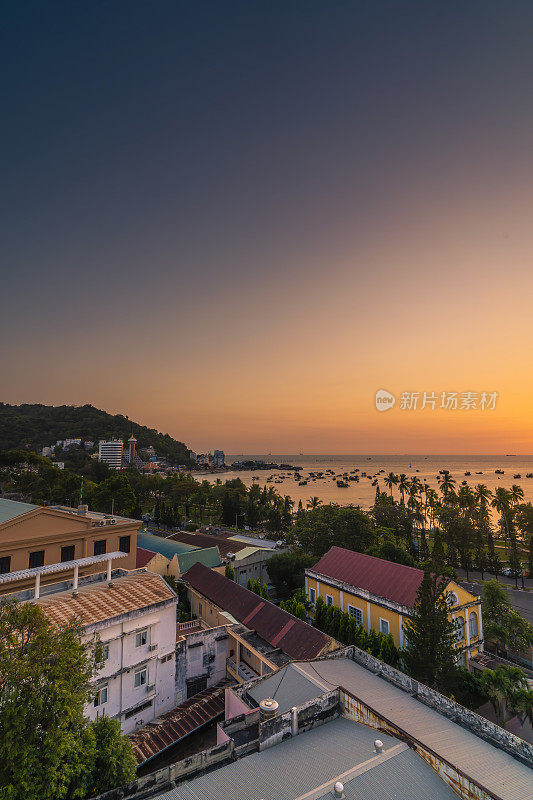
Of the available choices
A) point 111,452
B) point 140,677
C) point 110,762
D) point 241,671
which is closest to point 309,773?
point 110,762

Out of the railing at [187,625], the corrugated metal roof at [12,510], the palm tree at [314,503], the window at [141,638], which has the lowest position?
the palm tree at [314,503]

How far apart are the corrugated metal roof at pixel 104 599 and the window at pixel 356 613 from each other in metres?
13.8

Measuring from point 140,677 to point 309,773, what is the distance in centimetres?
1307

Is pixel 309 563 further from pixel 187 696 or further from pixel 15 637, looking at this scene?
pixel 15 637

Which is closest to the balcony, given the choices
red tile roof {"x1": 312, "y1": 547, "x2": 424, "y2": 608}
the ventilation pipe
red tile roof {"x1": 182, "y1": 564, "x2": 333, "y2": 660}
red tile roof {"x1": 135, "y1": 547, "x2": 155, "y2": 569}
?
red tile roof {"x1": 182, "y1": 564, "x2": 333, "y2": 660}

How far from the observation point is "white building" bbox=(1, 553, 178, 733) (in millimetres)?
17562

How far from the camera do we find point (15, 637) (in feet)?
31.8

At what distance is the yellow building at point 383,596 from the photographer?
2403 cm

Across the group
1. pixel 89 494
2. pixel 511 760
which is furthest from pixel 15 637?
pixel 89 494

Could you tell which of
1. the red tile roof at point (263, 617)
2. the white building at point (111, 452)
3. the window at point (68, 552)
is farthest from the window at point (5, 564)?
the white building at point (111, 452)

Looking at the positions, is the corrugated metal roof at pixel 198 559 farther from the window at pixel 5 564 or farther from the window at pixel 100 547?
the window at pixel 5 564

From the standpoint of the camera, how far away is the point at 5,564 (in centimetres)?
2186

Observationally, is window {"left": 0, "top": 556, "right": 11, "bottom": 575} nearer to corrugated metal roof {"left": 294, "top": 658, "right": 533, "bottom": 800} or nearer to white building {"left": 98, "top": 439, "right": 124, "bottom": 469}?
corrugated metal roof {"left": 294, "top": 658, "right": 533, "bottom": 800}

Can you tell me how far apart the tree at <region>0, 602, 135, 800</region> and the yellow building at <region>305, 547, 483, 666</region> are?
18.7 m
